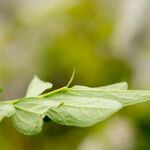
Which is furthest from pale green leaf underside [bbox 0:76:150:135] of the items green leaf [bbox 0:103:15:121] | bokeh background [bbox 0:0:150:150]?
bokeh background [bbox 0:0:150:150]

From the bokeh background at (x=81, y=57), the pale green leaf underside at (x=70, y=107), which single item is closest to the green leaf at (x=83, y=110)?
the pale green leaf underside at (x=70, y=107)

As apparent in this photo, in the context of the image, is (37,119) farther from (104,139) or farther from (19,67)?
(19,67)

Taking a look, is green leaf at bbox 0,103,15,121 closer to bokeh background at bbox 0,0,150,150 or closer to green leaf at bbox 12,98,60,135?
green leaf at bbox 12,98,60,135

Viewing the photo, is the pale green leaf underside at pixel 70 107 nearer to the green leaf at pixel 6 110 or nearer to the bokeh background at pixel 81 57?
the green leaf at pixel 6 110

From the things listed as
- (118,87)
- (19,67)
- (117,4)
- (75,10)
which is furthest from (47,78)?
(118,87)

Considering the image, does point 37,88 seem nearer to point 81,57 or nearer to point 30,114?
point 30,114

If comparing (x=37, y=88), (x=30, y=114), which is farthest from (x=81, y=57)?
(x=30, y=114)
